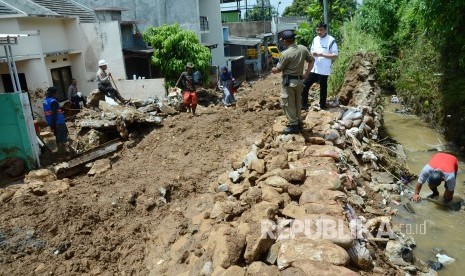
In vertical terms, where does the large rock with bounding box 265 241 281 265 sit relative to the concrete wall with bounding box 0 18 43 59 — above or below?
below

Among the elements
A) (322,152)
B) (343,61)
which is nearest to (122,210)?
(322,152)

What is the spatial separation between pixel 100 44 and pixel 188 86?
784 cm

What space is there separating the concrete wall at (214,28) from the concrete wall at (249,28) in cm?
1210

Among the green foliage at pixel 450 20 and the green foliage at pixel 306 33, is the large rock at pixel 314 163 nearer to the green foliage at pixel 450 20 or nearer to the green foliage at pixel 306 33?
the green foliage at pixel 450 20

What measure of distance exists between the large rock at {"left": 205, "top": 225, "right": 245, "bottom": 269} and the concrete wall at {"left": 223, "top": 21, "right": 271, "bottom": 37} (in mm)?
34542

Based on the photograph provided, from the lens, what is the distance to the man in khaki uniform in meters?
5.62

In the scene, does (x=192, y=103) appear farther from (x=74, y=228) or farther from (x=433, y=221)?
(x=433, y=221)

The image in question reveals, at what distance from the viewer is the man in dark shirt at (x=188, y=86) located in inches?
396

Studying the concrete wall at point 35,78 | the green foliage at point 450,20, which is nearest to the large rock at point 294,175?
the green foliage at point 450,20

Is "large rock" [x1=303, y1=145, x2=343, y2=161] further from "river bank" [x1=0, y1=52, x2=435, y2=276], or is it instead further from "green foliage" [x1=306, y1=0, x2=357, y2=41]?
"green foliage" [x1=306, y1=0, x2=357, y2=41]

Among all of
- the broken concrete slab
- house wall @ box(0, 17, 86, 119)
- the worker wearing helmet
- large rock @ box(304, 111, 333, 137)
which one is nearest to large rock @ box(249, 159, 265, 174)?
large rock @ box(304, 111, 333, 137)

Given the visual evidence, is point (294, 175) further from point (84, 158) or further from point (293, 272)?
point (84, 158)

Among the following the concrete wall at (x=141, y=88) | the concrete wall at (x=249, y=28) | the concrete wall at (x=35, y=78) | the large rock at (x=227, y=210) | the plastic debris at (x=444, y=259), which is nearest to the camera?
the large rock at (x=227, y=210)

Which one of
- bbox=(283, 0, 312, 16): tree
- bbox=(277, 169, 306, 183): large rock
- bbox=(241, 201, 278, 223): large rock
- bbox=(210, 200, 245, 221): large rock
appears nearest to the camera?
bbox=(241, 201, 278, 223): large rock
